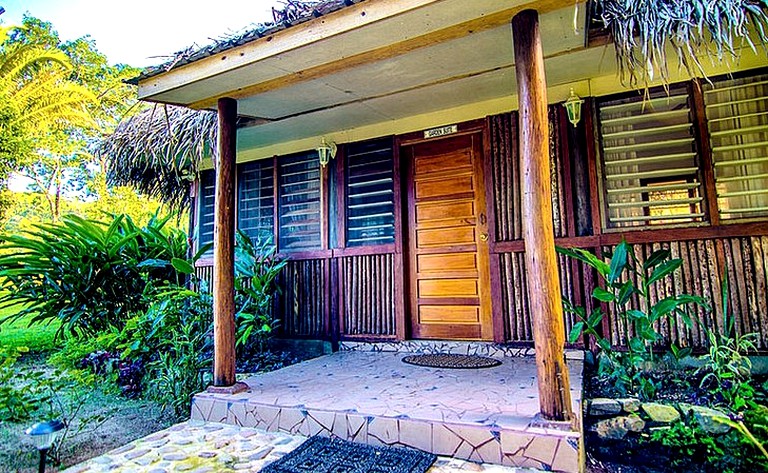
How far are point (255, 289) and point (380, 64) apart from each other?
2426 millimetres

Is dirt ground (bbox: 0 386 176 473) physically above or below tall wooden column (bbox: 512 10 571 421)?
below

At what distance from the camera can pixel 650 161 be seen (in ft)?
11.7

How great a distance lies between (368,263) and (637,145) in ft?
8.69

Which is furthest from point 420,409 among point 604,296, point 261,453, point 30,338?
point 30,338

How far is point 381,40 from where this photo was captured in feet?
8.87

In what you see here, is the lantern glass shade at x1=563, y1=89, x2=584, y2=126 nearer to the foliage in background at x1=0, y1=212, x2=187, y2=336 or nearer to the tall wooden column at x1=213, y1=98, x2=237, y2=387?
the tall wooden column at x1=213, y1=98, x2=237, y2=387

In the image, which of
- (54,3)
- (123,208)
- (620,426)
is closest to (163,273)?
(620,426)

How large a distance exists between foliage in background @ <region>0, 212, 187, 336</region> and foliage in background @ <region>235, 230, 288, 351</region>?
0.93 m

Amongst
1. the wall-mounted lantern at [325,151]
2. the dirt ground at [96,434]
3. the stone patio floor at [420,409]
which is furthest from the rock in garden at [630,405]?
the wall-mounted lantern at [325,151]

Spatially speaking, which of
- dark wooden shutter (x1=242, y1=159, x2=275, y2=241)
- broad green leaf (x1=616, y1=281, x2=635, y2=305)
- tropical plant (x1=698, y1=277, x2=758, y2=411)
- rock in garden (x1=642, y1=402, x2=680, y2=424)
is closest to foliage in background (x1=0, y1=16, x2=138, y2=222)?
dark wooden shutter (x1=242, y1=159, x2=275, y2=241)

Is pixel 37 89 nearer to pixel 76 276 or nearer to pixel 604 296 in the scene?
pixel 76 276

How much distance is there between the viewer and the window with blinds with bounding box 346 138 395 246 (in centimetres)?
460

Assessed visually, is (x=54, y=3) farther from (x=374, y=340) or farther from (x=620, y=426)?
(x=620, y=426)

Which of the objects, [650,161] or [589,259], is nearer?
[589,259]
